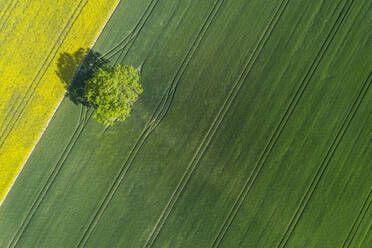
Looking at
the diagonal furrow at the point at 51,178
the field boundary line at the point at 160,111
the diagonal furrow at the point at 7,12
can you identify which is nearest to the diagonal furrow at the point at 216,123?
the field boundary line at the point at 160,111

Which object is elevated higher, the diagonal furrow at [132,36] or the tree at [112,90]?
the diagonal furrow at [132,36]

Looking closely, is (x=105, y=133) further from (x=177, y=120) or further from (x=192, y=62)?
(x=192, y=62)

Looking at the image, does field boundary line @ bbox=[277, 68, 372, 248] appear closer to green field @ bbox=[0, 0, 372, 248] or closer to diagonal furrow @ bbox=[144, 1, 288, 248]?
green field @ bbox=[0, 0, 372, 248]

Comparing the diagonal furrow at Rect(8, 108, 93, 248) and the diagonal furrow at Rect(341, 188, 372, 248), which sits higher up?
the diagonal furrow at Rect(341, 188, 372, 248)

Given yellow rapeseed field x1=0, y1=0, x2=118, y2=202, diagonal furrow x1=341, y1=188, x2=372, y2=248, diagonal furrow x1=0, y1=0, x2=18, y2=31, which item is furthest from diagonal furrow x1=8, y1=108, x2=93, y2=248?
diagonal furrow x1=341, y1=188, x2=372, y2=248

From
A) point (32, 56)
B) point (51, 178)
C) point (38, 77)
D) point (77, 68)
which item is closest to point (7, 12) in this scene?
point (32, 56)

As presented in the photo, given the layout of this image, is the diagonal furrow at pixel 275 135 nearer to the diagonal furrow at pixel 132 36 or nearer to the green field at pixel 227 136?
the green field at pixel 227 136

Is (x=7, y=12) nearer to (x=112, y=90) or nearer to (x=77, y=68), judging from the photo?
(x=77, y=68)
